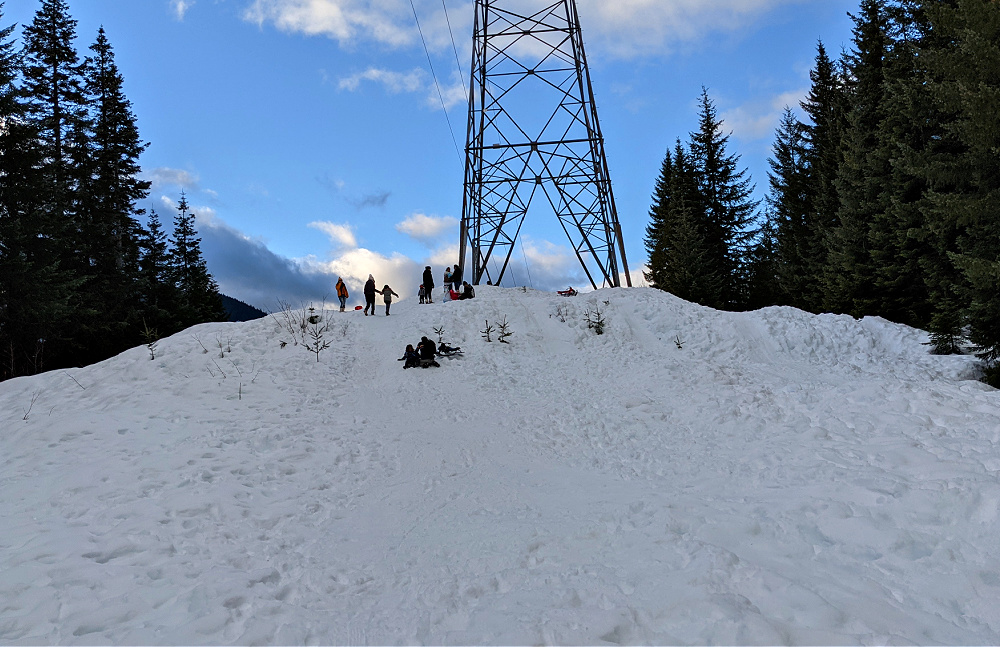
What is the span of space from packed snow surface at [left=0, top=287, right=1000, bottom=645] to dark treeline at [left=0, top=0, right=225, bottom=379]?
603 cm

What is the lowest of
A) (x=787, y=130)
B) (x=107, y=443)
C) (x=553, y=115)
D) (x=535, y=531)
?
(x=535, y=531)

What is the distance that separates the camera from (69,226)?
17531 mm

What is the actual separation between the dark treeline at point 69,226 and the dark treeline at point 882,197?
20.3 m

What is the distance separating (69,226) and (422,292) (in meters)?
13.4

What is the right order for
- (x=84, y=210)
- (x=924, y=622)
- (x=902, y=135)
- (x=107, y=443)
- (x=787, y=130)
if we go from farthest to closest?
(x=787, y=130), (x=84, y=210), (x=902, y=135), (x=107, y=443), (x=924, y=622)

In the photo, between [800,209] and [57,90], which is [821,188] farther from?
[57,90]

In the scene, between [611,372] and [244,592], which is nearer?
[244,592]

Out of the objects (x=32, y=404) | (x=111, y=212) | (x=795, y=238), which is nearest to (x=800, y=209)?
(x=795, y=238)

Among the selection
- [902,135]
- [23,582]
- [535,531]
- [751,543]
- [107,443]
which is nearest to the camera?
[23,582]

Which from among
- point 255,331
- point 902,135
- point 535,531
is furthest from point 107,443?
point 902,135

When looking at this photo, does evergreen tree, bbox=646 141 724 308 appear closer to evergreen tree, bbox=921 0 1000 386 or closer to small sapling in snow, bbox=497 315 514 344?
evergreen tree, bbox=921 0 1000 386

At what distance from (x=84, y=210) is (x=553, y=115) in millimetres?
20915

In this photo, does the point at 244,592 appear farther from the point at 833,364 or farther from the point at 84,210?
the point at 84,210

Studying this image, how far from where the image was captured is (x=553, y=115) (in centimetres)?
1819
